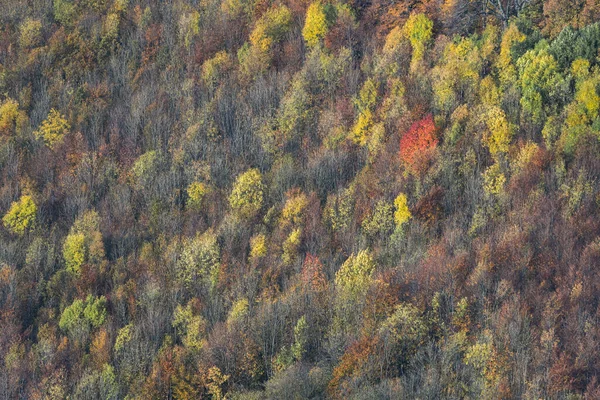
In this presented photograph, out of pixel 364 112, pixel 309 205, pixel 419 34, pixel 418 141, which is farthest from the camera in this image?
pixel 419 34

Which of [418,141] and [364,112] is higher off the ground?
[364,112]

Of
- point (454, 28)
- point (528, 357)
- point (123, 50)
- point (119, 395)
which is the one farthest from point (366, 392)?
point (123, 50)

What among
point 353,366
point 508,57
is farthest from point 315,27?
point 353,366

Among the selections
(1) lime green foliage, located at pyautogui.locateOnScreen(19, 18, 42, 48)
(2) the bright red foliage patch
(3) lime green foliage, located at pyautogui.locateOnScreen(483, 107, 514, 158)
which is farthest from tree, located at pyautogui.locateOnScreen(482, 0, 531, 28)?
(1) lime green foliage, located at pyautogui.locateOnScreen(19, 18, 42, 48)

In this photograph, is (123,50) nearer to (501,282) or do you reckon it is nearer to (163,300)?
(163,300)

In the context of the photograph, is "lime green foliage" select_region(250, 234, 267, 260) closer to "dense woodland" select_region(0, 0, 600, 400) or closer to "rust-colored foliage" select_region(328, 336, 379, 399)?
"dense woodland" select_region(0, 0, 600, 400)

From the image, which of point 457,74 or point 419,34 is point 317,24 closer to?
point 419,34
